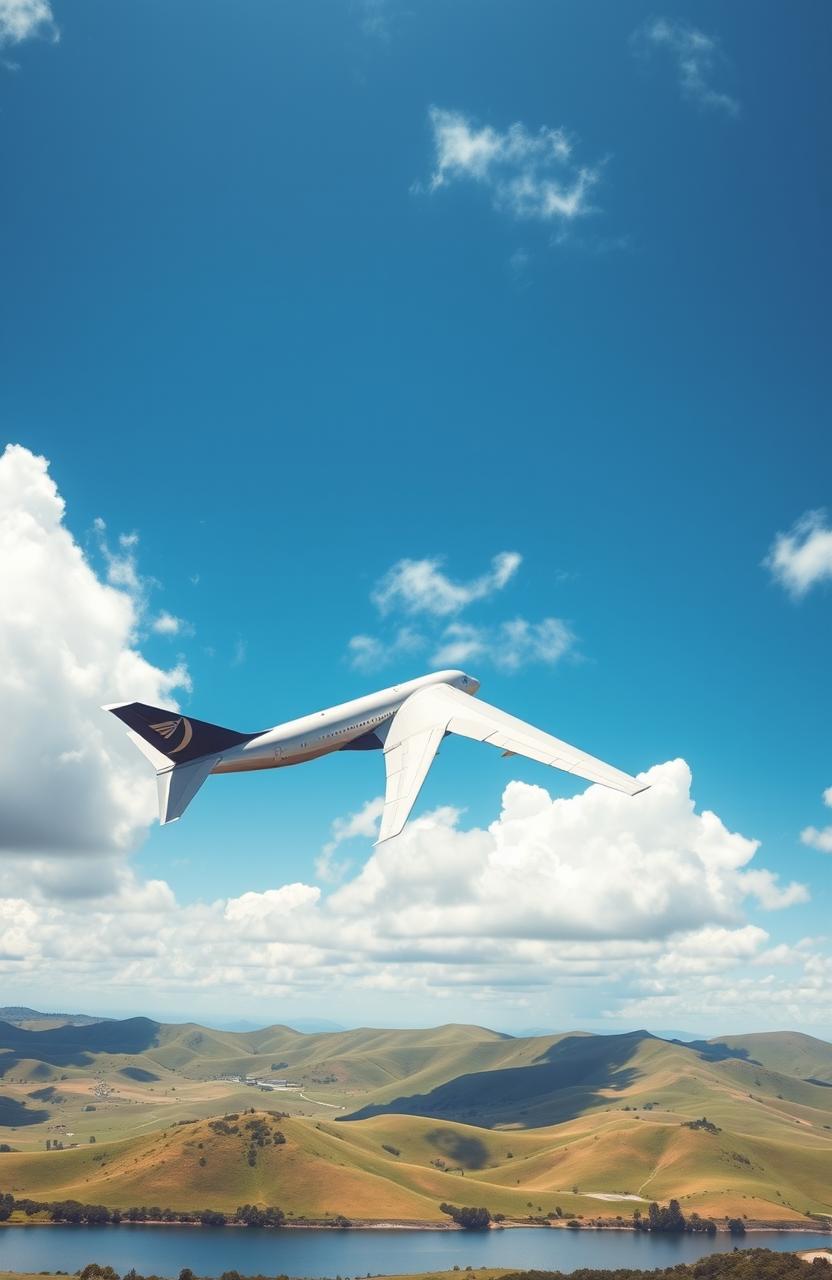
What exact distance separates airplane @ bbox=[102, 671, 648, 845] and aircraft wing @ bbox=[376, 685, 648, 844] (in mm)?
66

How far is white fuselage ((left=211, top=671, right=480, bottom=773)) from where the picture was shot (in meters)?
58.0

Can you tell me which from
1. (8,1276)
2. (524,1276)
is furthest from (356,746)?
(8,1276)

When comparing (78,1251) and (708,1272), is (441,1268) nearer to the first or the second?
(78,1251)

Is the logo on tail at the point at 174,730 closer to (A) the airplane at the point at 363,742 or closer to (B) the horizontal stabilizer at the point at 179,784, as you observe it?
(A) the airplane at the point at 363,742

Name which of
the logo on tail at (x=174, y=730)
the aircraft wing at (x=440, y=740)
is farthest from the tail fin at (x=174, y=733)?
the aircraft wing at (x=440, y=740)

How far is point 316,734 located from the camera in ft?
199

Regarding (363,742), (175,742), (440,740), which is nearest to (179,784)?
(175,742)

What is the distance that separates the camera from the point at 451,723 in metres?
64.1

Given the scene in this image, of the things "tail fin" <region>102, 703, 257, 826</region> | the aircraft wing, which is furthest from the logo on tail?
the aircraft wing

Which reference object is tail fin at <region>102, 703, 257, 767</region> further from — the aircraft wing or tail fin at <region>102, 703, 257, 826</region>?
the aircraft wing

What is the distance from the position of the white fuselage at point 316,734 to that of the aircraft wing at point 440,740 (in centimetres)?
117

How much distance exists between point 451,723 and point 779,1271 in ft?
290

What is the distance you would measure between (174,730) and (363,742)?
1381 centimetres

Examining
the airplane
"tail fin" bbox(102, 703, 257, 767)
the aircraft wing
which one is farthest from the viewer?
"tail fin" bbox(102, 703, 257, 767)
